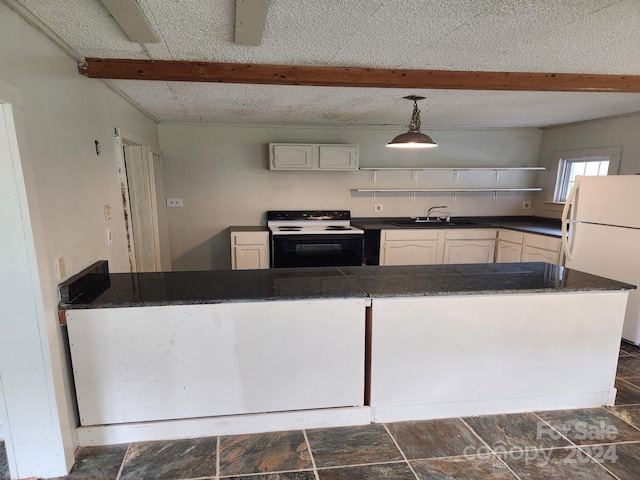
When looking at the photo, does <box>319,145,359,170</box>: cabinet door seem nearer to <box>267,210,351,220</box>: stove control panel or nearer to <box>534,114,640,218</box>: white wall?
<box>267,210,351,220</box>: stove control panel

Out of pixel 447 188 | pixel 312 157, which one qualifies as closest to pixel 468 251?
pixel 447 188

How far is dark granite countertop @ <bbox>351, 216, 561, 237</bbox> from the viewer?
409cm

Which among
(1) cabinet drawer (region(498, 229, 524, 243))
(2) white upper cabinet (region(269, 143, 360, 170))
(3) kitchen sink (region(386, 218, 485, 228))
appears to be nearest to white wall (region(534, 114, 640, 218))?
(1) cabinet drawer (region(498, 229, 524, 243))

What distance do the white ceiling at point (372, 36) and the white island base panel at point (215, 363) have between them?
4.20 ft

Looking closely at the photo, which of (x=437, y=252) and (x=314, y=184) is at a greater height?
(x=314, y=184)

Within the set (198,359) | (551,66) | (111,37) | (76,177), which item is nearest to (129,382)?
(198,359)

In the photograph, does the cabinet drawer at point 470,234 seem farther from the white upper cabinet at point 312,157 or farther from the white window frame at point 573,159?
the white upper cabinet at point 312,157

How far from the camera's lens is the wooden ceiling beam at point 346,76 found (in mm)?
1942

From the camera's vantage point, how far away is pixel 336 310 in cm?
181

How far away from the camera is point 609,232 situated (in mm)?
2887

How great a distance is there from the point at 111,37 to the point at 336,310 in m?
1.70

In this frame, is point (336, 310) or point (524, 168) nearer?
point (336, 310)

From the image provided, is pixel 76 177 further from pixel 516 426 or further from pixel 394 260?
pixel 394 260

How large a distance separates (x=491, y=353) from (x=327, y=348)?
0.94 metres
